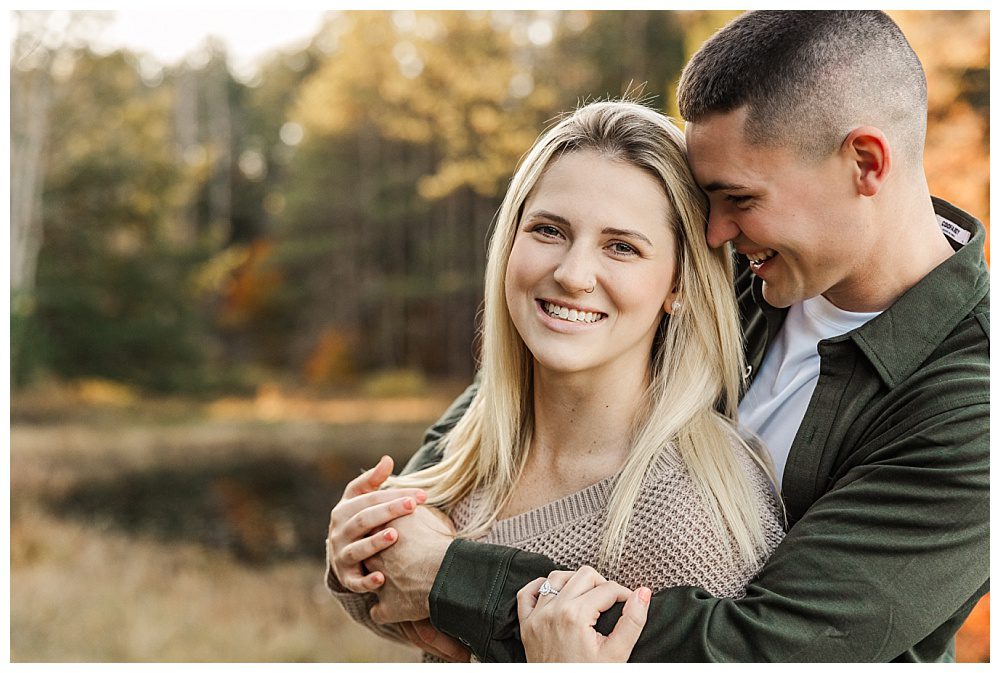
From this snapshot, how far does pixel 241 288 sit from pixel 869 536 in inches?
642

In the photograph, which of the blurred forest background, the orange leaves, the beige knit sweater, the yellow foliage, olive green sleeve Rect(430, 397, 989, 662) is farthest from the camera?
the yellow foliage

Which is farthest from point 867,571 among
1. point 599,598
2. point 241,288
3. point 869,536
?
point 241,288

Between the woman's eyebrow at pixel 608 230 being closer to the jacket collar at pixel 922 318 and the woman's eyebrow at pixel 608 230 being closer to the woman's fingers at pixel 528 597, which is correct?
the jacket collar at pixel 922 318

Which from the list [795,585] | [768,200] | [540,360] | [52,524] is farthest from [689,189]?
[52,524]

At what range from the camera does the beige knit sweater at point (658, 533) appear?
1.97 metres

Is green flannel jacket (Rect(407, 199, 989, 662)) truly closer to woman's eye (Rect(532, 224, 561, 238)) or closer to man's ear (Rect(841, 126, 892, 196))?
man's ear (Rect(841, 126, 892, 196))

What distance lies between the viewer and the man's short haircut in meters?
2.14

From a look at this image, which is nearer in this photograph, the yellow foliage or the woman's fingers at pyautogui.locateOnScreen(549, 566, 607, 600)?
the woman's fingers at pyautogui.locateOnScreen(549, 566, 607, 600)

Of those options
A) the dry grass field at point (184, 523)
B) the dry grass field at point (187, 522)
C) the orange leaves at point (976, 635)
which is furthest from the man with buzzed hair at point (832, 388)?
the dry grass field at point (184, 523)

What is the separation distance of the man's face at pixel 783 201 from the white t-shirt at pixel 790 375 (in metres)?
0.10

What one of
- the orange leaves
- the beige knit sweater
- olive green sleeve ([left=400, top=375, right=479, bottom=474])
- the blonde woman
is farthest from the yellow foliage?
the beige knit sweater

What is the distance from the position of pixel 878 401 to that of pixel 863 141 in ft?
1.90
